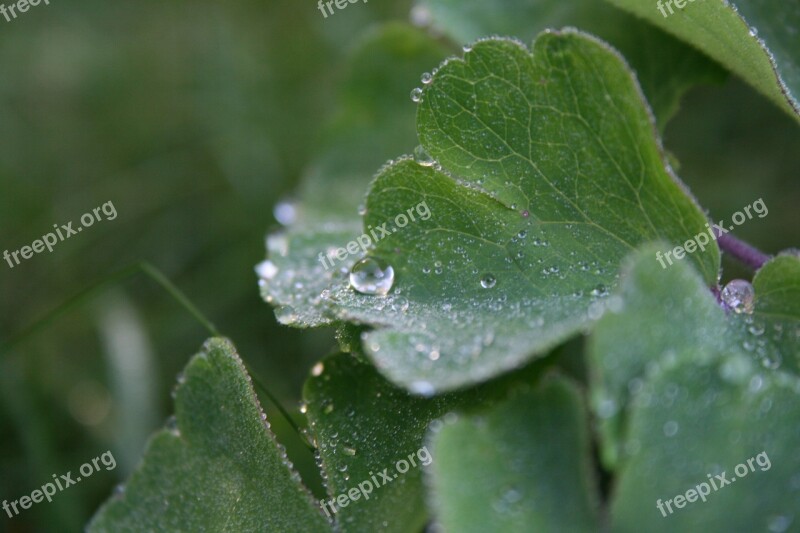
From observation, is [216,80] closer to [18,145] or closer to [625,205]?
[18,145]

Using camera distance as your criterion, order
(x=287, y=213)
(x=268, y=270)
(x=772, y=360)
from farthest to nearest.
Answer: (x=287, y=213) → (x=268, y=270) → (x=772, y=360)

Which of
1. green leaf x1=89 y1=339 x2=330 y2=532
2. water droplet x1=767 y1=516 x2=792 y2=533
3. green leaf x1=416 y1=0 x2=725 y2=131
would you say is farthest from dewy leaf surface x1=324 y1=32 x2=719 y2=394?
green leaf x1=416 y1=0 x2=725 y2=131

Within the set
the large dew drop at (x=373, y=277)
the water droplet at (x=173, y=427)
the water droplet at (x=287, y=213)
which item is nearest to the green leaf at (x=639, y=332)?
the large dew drop at (x=373, y=277)

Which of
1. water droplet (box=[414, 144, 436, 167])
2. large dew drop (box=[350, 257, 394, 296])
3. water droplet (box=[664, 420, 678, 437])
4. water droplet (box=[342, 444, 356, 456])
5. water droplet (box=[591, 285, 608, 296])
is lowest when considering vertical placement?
water droplet (box=[342, 444, 356, 456])

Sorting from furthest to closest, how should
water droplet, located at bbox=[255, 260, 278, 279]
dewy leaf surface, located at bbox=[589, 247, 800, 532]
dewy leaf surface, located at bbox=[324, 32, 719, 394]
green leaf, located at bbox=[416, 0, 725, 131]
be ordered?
green leaf, located at bbox=[416, 0, 725, 131]
water droplet, located at bbox=[255, 260, 278, 279]
dewy leaf surface, located at bbox=[324, 32, 719, 394]
dewy leaf surface, located at bbox=[589, 247, 800, 532]

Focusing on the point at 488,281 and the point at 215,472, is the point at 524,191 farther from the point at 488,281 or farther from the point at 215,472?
the point at 215,472

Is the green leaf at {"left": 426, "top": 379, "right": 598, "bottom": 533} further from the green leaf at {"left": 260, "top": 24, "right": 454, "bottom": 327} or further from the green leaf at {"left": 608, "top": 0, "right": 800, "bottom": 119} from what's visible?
the green leaf at {"left": 260, "top": 24, "right": 454, "bottom": 327}

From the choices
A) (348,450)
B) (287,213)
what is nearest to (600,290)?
(348,450)
